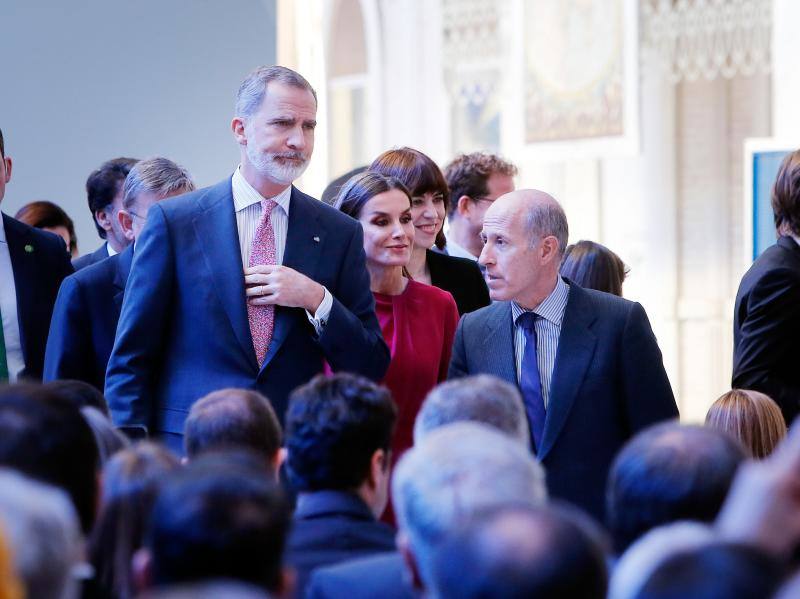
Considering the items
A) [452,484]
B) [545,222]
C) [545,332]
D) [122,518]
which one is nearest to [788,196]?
[545,222]

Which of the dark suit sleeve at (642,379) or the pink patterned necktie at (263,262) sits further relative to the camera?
the dark suit sleeve at (642,379)

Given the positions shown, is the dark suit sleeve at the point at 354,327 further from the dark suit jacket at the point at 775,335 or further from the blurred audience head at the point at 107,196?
the blurred audience head at the point at 107,196

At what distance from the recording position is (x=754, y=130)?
991 centimetres

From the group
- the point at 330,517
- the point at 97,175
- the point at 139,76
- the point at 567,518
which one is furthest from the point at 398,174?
the point at 567,518

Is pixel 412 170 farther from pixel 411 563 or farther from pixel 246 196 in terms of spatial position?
pixel 411 563

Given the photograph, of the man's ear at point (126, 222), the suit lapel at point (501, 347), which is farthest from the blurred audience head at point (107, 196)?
→ the suit lapel at point (501, 347)

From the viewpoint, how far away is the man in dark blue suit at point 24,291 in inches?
150

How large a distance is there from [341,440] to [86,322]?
5.39 ft

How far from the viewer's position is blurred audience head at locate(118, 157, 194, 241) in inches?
165

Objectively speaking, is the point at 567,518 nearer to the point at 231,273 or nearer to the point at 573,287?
the point at 231,273

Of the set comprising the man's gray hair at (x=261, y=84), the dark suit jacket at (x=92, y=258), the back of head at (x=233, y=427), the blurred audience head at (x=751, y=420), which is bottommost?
the blurred audience head at (x=751, y=420)

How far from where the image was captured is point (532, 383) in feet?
11.8

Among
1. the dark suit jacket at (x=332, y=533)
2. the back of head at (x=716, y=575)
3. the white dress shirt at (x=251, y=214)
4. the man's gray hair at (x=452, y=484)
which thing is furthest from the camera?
the white dress shirt at (x=251, y=214)

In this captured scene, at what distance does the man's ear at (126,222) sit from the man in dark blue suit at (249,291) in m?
0.82
